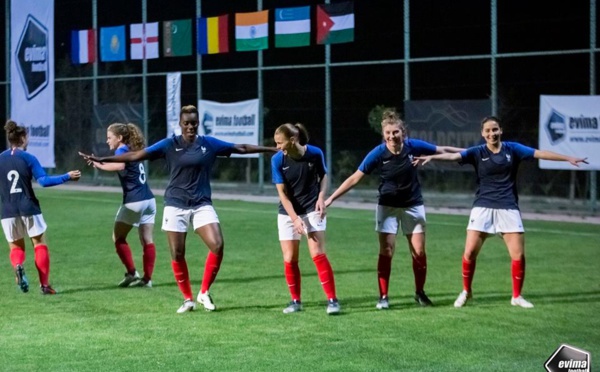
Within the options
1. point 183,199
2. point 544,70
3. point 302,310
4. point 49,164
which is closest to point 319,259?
point 302,310

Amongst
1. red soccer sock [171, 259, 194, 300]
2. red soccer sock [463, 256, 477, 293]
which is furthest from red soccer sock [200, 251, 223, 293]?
red soccer sock [463, 256, 477, 293]

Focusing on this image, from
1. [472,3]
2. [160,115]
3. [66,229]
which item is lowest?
[66,229]

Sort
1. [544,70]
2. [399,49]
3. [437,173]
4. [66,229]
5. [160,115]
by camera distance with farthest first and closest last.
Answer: [399,49], [160,115], [544,70], [437,173], [66,229]

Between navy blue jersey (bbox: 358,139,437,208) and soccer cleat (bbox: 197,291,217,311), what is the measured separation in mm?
1900

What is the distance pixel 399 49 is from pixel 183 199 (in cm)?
2364

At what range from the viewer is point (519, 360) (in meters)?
8.44

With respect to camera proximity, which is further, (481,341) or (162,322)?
(162,322)

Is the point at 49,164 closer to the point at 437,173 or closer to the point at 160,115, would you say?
the point at 160,115

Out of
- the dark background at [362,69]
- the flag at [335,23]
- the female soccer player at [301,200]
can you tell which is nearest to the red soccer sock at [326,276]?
the female soccer player at [301,200]

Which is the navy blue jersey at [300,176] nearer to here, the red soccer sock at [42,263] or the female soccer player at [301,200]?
the female soccer player at [301,200]

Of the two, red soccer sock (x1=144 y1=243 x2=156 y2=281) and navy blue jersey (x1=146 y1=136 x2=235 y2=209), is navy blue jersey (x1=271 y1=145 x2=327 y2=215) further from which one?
red soccer sock (x1=144 y1=243 x2=156 y2=281)

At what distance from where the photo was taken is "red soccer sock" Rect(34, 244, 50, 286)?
12133 mm

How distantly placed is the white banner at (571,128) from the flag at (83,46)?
46.7 ft

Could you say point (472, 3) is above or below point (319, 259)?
above
